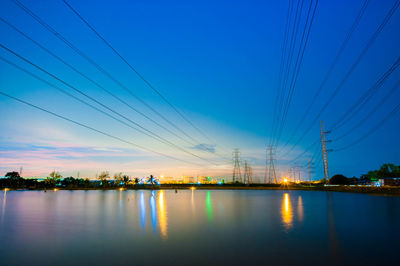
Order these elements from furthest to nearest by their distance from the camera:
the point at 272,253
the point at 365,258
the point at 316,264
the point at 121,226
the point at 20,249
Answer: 1. the point at 121,226
2. the point at 20,249
3. the point at 272,253
4. the point at 365,258
5. the point at 316,264

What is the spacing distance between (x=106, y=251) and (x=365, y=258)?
12.4 meters

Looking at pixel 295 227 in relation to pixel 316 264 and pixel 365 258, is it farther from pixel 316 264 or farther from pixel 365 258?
pixel 316 264

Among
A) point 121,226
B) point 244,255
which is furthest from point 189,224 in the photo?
point 244,255

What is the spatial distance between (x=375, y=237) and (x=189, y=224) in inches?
516

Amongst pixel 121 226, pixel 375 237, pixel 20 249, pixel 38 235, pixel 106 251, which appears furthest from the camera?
pixel 121 226

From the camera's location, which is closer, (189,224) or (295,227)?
(295,227)

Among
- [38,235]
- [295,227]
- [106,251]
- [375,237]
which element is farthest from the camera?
[295,227]

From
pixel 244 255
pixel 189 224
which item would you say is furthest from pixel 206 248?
pixel 189 224

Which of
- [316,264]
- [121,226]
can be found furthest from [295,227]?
[121,226]

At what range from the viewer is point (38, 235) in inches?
708

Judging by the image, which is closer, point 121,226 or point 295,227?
point 295,227

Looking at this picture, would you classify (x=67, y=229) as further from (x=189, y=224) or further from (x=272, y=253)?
(x=272, y=253)

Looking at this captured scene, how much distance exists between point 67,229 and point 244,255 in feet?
48.8

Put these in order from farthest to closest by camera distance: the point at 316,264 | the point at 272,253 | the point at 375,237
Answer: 1. the point at 375,237
2. the point at 272,253
3. the point at 316,264
